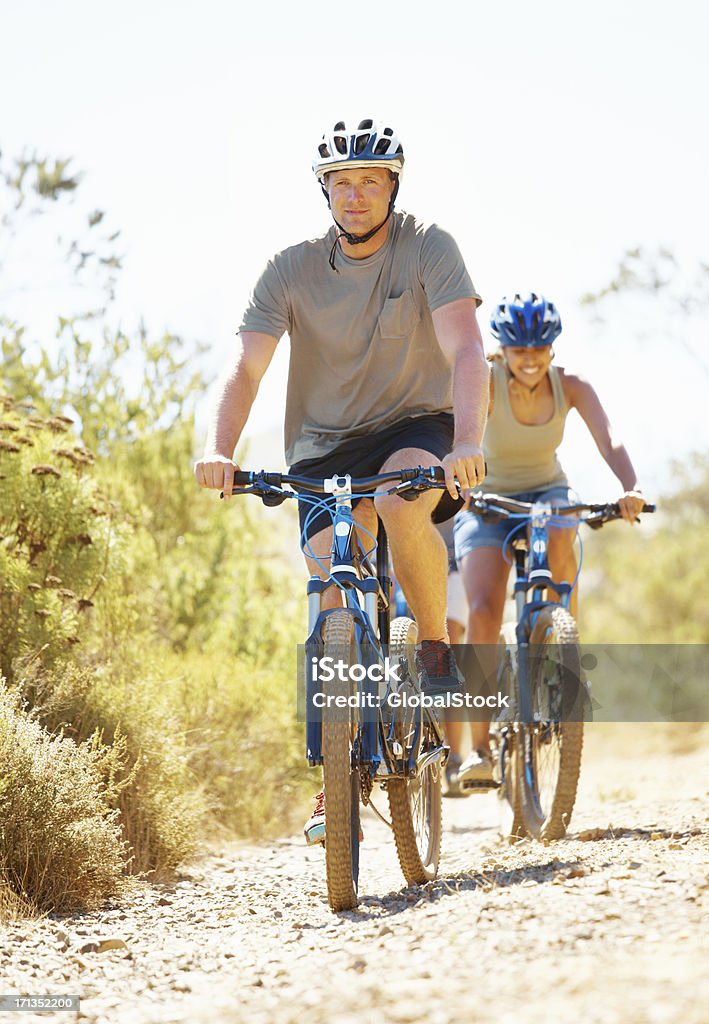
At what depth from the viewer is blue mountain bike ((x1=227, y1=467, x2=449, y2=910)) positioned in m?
3.97

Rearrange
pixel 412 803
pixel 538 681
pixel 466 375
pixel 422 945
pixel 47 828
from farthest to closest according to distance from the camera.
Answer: pixel 538 681, pixel 412 803, pixel 47 828, pixel 466 375, pixel 422 945

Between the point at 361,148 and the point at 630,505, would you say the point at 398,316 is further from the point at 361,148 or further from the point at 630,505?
the point at 630,505

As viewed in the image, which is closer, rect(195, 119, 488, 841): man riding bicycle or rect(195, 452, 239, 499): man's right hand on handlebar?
rect(195, 452, 239, 499): man's right hand on handlebar

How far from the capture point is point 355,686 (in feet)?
13.5

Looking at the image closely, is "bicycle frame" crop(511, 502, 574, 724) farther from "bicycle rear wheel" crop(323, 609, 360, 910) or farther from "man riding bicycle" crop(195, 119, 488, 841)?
"bicycle rear wheel" crop(323, 609, 360, 910)

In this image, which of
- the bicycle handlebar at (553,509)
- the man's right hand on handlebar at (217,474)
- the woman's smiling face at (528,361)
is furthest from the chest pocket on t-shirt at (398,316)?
the woman's smiling face at (528,361)

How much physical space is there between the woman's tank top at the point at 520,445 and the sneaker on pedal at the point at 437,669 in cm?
206

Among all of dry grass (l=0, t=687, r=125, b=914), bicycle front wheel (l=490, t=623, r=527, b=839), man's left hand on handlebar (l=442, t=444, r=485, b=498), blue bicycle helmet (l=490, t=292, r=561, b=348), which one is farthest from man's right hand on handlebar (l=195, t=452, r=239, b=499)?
blue bicycle helmet (l=490, t=292, r=561, b=348)

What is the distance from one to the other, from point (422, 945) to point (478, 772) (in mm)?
3099

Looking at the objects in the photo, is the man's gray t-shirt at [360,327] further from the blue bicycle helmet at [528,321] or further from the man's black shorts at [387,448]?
the blue bicycle helmet at [528,321]

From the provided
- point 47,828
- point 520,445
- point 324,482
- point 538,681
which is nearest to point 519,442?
point 520,445

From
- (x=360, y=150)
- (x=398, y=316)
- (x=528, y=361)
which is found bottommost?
(x=398, y=316)

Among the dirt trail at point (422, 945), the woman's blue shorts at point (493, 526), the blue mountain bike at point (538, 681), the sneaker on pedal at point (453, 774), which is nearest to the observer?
the dirt trail at point (422, 945)

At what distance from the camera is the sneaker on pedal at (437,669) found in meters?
4.56
